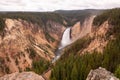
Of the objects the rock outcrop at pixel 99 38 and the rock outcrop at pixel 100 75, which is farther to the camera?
the rock outcrop at pixel 99 38

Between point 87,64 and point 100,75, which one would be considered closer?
point 100,75

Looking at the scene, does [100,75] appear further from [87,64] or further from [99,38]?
[99,38]

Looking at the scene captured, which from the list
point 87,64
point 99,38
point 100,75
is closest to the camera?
point 100,75

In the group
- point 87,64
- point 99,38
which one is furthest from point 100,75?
point 99,38

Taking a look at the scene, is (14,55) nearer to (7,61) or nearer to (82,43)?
(7,61)

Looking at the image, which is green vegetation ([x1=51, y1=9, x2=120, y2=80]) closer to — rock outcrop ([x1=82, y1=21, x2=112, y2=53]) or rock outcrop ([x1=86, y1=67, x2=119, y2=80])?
rock outcrop ([x1=82, y1=21, x2=112, y2=53])

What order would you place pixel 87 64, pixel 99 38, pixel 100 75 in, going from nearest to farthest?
pixel 100 75 < pixel 87 64 < pixel 99 38

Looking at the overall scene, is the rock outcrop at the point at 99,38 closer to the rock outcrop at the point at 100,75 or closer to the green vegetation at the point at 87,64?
the green vegetation at the point at 87,64

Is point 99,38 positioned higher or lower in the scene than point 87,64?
lower

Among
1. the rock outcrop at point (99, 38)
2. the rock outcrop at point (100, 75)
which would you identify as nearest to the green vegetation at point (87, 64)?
the rock outcrop at point (99, 38)

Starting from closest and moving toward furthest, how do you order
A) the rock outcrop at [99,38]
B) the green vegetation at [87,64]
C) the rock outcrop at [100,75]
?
the rock outcrop at [100,75], the green vegetation at [87,64], the rock outcrop at [99,38]

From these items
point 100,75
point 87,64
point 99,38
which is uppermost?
point 100,75

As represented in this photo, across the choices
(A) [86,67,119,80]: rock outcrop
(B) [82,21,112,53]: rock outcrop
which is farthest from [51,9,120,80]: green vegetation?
(A) [86,67,119,80]: rock outcrop
